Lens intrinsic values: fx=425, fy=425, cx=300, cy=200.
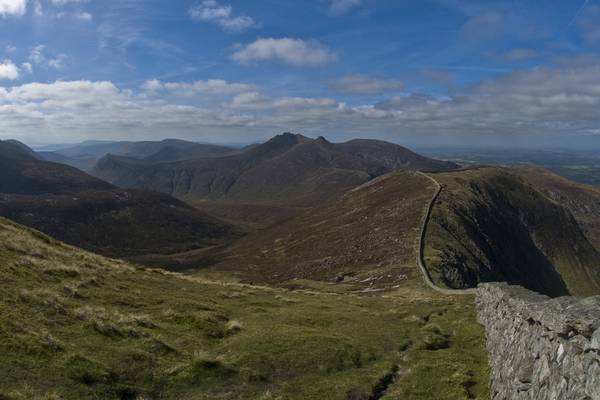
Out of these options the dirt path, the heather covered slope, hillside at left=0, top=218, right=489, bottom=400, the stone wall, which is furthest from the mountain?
the stone wall

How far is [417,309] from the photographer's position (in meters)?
46.1

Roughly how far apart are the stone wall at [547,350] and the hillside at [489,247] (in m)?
52.8

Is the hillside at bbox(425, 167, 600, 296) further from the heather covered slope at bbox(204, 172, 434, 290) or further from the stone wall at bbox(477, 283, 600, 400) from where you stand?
the stone wall at bbox(477, 283, 600, 400)

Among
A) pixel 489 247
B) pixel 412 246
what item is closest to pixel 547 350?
pixel 412 246

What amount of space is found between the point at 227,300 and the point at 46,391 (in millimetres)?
24594

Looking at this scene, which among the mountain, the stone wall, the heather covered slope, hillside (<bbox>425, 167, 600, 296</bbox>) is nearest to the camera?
the stone wall

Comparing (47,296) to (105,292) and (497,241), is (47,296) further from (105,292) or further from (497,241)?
(497,241)

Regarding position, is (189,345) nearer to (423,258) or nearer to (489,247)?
(423,258)

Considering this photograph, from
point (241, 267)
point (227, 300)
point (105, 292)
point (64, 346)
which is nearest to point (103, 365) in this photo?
point (64, 346)

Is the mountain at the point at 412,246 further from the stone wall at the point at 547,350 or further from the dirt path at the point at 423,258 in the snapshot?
the stone wall at the point at 547,350

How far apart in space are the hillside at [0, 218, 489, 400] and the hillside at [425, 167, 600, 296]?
44.9m

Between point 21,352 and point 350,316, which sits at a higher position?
point 21,352

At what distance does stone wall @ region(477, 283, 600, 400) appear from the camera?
12430mm

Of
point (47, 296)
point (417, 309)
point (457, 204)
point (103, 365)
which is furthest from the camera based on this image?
point (457, 204)
